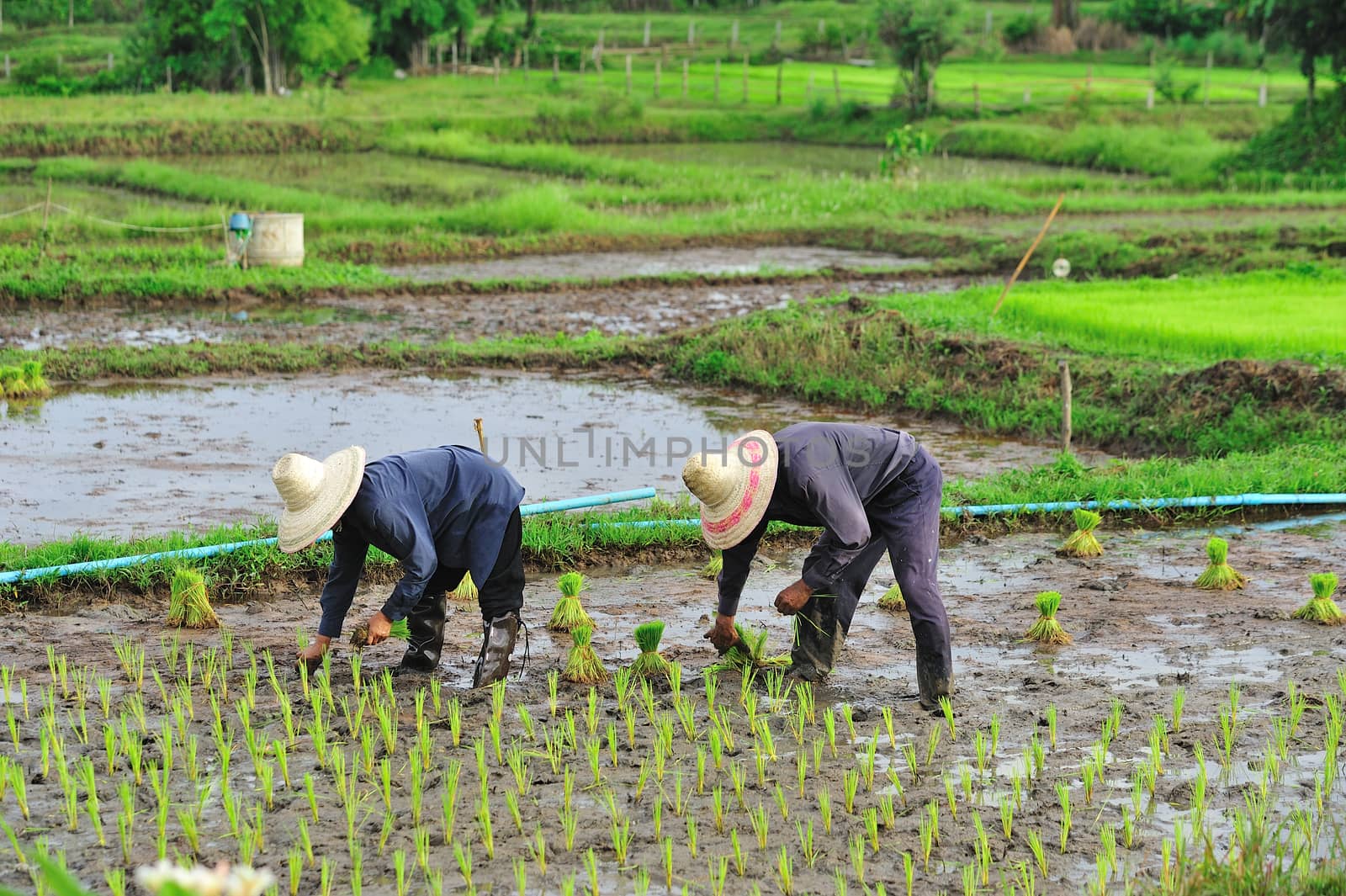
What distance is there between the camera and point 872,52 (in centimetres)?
4331

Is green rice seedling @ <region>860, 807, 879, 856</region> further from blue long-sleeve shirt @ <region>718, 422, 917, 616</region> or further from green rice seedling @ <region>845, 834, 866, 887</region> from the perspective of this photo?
blue long-sleeve shirt @ <region>718, 422, 917, 616</region>

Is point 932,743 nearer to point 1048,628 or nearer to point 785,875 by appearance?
point 785,875

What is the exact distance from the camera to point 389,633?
526cm

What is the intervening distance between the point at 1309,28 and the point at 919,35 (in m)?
9.01

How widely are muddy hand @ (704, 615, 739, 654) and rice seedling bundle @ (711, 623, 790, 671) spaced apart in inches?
→ 4.6

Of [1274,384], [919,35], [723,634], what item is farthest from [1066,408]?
[919,35]

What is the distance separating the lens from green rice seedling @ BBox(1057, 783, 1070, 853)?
4344 millimetres

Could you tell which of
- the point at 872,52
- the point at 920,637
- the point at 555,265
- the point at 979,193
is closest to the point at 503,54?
the point at 872,52

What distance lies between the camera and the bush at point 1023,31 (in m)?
43.6

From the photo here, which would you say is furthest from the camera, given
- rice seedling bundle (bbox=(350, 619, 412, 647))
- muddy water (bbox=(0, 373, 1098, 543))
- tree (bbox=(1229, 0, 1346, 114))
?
tree (bbox=(1229, 0, 1346, 114))

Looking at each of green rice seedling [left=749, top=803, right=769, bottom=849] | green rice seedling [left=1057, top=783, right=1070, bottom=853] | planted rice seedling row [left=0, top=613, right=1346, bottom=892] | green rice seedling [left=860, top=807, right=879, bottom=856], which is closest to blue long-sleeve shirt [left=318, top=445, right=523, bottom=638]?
planted rice seedling row [left=0, top=613, right=1346, bottom=892]

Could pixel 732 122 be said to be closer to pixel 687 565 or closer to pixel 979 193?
pixel 979 193

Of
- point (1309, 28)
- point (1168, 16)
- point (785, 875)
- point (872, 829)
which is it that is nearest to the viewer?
point (785, 875)

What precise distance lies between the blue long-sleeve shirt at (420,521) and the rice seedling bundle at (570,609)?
Result: 77 centimetres
